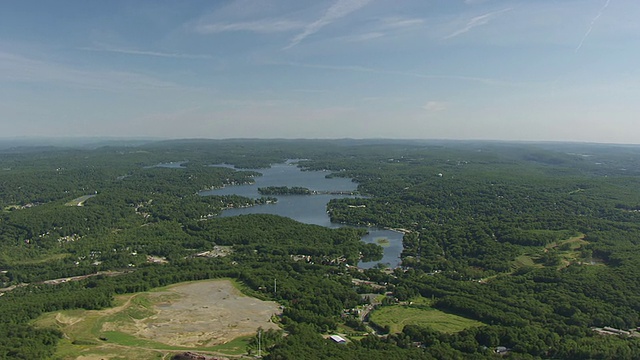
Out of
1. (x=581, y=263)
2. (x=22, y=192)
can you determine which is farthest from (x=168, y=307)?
(x=22, y=192)

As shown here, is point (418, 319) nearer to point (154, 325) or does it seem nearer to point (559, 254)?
point (154, 325)

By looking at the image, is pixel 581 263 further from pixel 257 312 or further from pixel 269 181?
pixel 269 181

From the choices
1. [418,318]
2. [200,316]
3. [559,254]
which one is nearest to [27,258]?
[200,316]

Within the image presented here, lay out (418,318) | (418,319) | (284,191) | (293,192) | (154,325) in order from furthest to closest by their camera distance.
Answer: (293,192) < (284,191) < (418,318) < (418,319) < (154,325)

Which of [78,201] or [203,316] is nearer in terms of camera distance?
[203,316]

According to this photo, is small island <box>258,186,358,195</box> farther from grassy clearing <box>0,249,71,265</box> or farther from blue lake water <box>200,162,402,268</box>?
grassy clearing <box>0,249,71,265</box>

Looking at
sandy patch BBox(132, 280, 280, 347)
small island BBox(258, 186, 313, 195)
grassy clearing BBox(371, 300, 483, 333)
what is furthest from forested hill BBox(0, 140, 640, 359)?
small island BBox(258, 186, 313, 195)

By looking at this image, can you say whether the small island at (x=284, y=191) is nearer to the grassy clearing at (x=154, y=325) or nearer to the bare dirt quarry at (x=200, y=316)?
the bare dirt quarry at (x=200, y=316)
